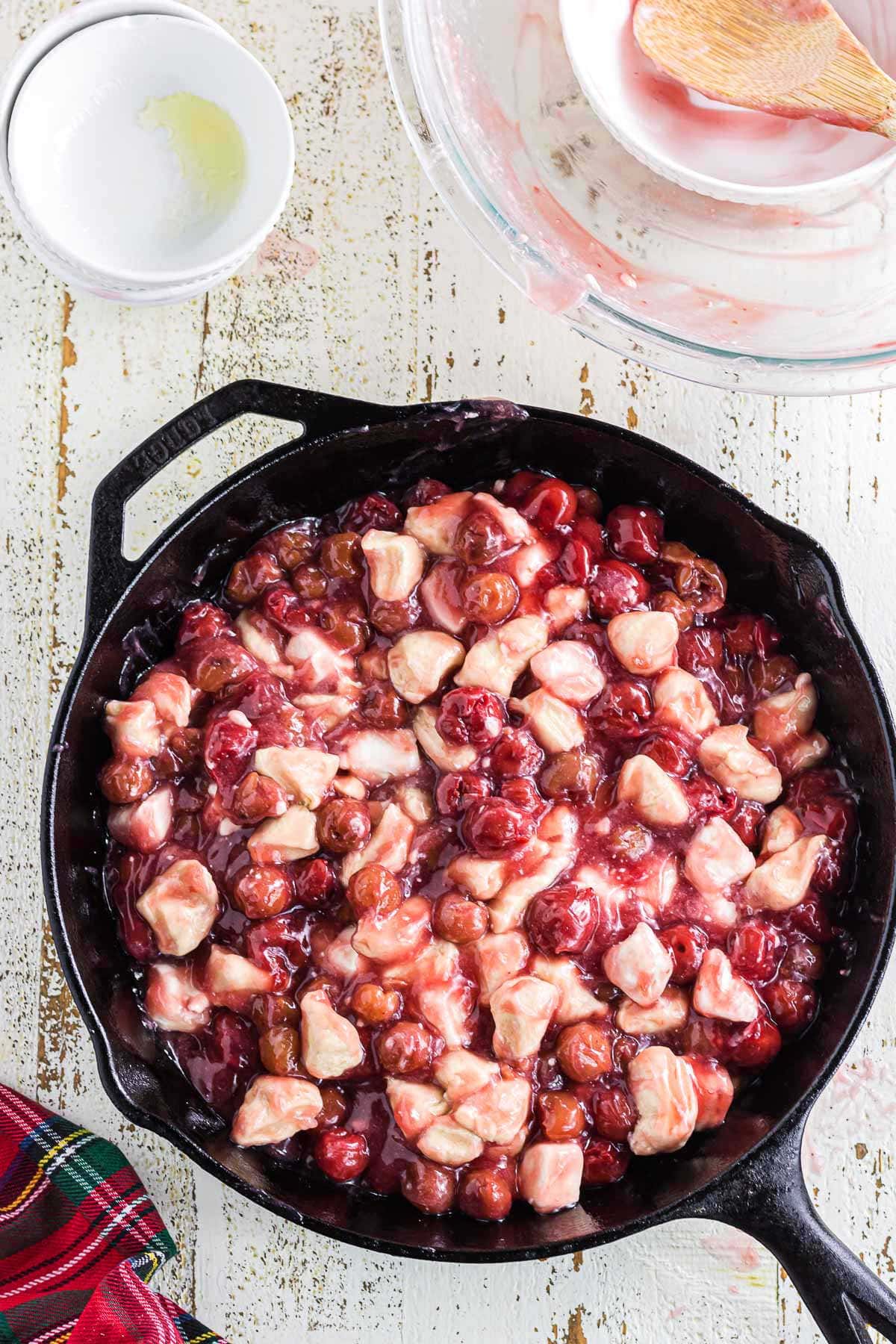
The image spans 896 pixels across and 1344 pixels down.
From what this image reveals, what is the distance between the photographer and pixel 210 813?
166 centimetres

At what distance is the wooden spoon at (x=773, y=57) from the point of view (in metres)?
1.53

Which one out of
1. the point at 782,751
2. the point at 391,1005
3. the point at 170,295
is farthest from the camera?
the point at 170,295

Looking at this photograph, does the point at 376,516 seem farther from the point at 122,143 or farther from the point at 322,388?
the point at 122,143

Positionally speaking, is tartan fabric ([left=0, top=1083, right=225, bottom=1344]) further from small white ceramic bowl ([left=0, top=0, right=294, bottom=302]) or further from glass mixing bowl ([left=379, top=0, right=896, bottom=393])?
glass mixing bowl ([left=379, top=0, right=896, bottom=393])

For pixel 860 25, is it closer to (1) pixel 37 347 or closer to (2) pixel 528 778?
(2) pixel 528 778

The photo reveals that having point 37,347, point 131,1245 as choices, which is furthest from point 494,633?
point 131,1245

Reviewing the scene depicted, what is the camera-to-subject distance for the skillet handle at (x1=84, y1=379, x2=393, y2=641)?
5.44 feet

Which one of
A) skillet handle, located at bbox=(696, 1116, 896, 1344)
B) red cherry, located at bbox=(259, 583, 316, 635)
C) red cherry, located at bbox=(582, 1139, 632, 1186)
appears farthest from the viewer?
red cherry, located at bbox=(259, 583, 316, 635)

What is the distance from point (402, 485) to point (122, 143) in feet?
2.28

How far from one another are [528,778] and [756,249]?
0.76 metres

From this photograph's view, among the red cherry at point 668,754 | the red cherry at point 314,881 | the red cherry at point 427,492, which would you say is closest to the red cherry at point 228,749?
the red cherry at point 314,881

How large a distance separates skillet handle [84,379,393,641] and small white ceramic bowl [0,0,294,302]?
31 centimetres

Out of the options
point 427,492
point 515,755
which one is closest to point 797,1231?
point 515,755

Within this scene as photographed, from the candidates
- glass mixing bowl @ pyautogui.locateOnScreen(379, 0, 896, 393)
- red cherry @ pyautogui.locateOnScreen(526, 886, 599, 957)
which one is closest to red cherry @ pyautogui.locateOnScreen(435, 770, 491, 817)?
red cherry @ pyautogui.locateOnScreen(526, 886, 599, 957)
